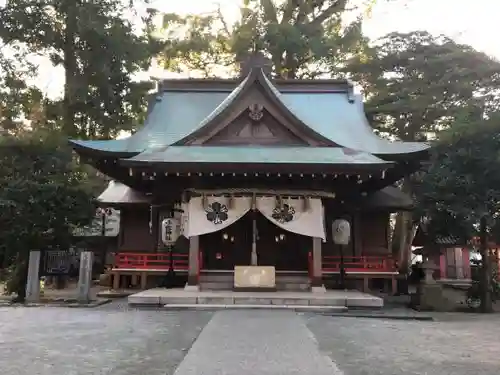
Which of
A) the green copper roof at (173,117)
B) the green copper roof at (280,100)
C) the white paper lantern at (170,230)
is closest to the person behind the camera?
the white paper lantern at (170,230)

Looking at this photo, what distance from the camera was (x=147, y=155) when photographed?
13.1 meters

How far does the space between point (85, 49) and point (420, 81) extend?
47.9ft

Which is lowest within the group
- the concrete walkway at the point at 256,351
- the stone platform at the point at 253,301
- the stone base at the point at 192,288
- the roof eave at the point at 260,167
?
the concrete walkway at the point at 256,351

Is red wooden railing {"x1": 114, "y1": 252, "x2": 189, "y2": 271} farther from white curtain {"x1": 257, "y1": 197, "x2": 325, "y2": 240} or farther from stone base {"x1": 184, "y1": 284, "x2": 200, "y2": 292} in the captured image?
white curtain {"x1": 257, "y1": 197, "x2": 325, "y2": 240}

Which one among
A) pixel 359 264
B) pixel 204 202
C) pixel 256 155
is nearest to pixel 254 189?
pixel 256 155

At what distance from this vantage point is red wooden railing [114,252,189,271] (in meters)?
15.1

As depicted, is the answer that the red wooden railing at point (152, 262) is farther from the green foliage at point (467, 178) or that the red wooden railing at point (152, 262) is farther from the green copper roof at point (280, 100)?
the green foliage at point (467, 178)

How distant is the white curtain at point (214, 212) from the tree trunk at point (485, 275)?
6673mm

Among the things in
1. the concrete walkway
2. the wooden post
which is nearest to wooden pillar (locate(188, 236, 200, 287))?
the wooden post

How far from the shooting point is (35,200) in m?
13.2

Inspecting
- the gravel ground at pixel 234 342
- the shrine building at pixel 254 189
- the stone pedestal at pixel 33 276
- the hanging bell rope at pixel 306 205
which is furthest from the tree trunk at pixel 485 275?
the stone pedestal at pixel 33 276

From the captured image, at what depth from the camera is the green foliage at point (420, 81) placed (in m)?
18.6

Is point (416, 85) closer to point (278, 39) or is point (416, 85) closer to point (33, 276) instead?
point (278, 39)

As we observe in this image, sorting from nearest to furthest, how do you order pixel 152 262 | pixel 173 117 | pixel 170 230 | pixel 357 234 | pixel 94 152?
pixel 94 152 → pixel 170 230 → pixel 152 262 → pixel 357 234 → pixel 173 117
